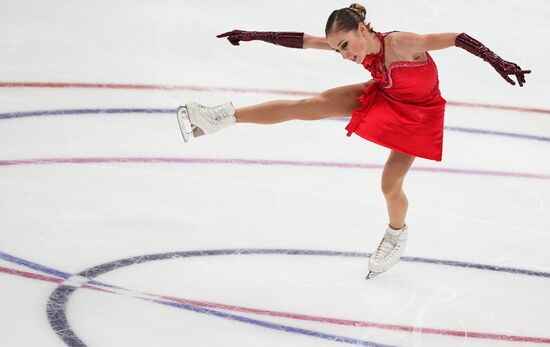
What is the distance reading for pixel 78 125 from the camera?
22.6ft

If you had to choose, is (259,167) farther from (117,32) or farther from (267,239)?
(117,32)

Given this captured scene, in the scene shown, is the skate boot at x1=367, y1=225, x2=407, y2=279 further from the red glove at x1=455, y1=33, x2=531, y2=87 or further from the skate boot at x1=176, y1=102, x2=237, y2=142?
the red glove at x1=455, y1=33, x2=531, y2=87

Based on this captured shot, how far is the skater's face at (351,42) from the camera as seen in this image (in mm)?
4816

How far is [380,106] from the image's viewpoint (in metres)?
5.07

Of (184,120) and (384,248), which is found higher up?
(184,120)

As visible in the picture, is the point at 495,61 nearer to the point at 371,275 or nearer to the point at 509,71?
the point at 509,71

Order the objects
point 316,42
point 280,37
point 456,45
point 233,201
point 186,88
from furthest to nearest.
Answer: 1. point 186,88
2. point 233,201
3. point 280,37
4. point 316,42
5. point 456,45

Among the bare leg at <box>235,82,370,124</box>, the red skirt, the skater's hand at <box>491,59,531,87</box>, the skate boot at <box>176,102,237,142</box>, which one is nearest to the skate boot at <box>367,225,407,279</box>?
the red skirt

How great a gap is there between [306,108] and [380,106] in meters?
0.35

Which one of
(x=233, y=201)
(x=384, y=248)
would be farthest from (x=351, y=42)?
(x=233, y=201)

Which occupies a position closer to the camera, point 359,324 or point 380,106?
point 359,324

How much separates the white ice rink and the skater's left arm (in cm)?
118

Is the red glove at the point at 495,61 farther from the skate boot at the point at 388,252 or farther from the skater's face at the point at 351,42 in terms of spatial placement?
the skate boot at the point at 388,252

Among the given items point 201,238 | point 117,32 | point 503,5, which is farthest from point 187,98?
point 503,5
